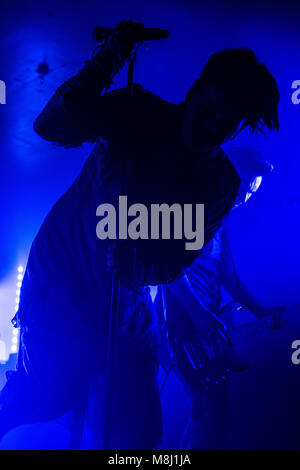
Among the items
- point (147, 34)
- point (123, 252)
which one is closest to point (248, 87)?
point (147, 34)

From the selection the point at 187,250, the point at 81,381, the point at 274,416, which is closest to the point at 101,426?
the point at 81,381

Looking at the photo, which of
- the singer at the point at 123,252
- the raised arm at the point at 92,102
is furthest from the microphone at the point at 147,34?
the singer at the point at 123,252

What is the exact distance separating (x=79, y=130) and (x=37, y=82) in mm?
1154

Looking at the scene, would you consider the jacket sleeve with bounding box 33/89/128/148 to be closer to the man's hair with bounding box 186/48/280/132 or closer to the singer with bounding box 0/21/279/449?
the singer with bounding box 0/21/279/449

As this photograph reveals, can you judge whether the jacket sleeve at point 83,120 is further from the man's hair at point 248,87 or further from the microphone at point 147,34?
the man's hair at point 248,87

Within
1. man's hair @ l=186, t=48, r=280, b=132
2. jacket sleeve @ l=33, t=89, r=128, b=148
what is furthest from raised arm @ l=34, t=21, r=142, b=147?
man's hair @ l=186, t=48, r=280, b=132

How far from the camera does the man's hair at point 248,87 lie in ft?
4.22

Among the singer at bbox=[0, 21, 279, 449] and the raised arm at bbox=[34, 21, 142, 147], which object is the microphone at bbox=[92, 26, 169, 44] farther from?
the singer at bbox=[0, 21, 279, 449]

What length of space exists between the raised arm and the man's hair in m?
0.29

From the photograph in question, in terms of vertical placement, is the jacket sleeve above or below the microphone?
below

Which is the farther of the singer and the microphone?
the singer

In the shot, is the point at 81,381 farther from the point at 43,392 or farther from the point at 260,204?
the point at 260,204

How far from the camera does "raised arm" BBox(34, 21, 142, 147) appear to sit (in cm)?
115

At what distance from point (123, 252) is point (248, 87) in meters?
0.58
